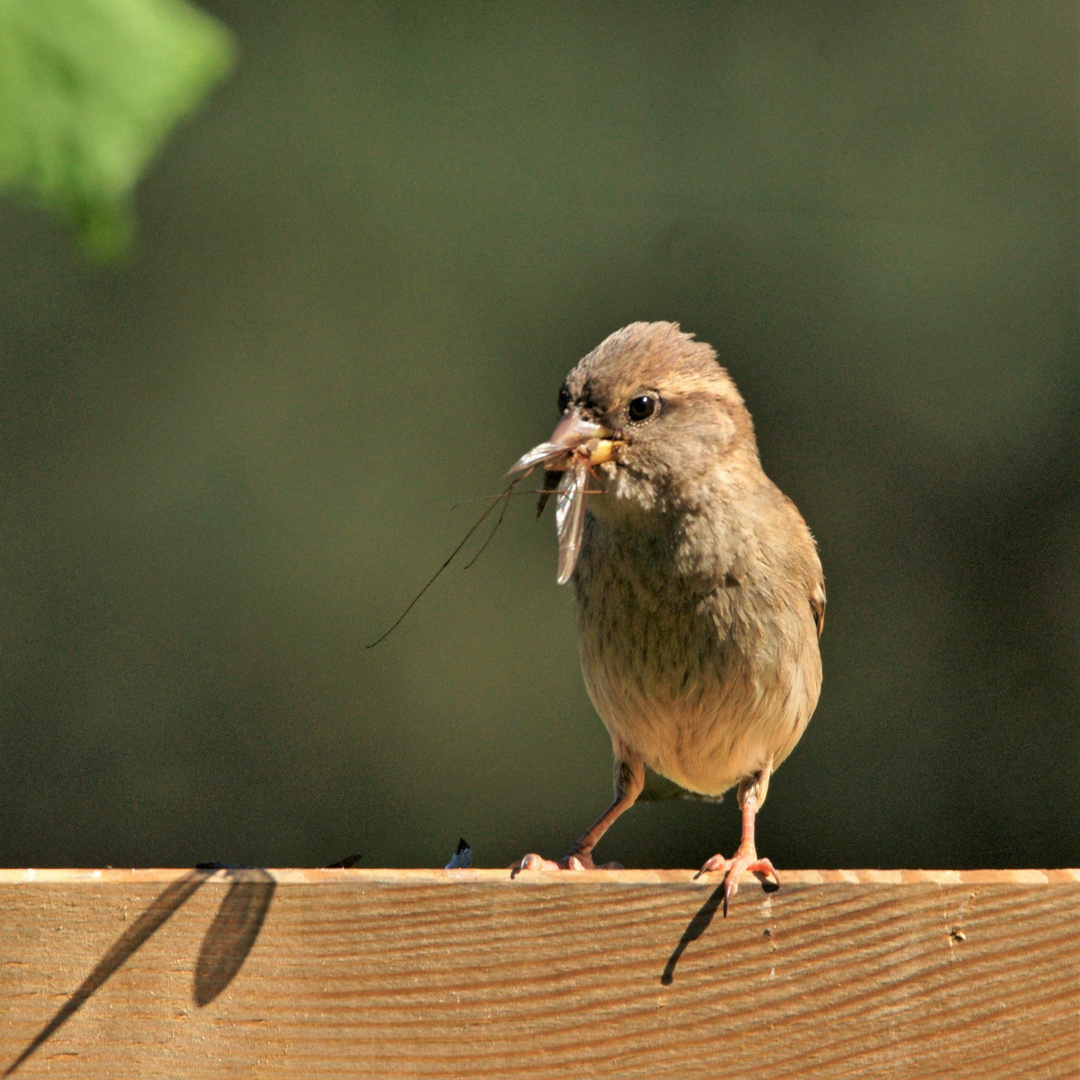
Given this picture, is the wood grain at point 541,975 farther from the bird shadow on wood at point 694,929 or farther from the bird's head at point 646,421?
the bird's head at point 646,421

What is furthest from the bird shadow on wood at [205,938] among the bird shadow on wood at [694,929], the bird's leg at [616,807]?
the bird's leg at [616,807]

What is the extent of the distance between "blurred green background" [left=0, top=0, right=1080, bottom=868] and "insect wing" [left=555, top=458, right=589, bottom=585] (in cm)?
269

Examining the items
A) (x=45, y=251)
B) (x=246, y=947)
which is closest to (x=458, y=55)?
(x=45, y=251)

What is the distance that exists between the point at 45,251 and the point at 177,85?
4.70m

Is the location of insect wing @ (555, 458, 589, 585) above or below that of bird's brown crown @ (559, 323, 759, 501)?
below

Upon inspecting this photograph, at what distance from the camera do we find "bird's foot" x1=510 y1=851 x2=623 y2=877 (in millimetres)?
2051

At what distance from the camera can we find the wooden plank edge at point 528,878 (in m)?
1.81

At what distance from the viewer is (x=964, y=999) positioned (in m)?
1.81

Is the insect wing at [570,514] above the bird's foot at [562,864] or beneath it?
above

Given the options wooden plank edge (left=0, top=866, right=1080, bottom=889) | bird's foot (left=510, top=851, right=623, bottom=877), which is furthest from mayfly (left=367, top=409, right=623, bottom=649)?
wooden plank edge (left=0, top=866, right=1080, bottom=889)

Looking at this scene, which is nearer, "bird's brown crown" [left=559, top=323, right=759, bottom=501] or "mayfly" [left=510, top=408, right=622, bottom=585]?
"mayfly" [left=510, top=408, right=622, bottom=585]

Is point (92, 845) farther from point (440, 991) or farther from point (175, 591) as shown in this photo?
point (440, 991)

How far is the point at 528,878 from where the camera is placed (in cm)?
182

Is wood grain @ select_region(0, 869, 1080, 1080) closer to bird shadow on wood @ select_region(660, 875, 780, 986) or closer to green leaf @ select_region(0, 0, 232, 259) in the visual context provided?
bird shadow on wood @ select_region(660, 875, 780, 986)
